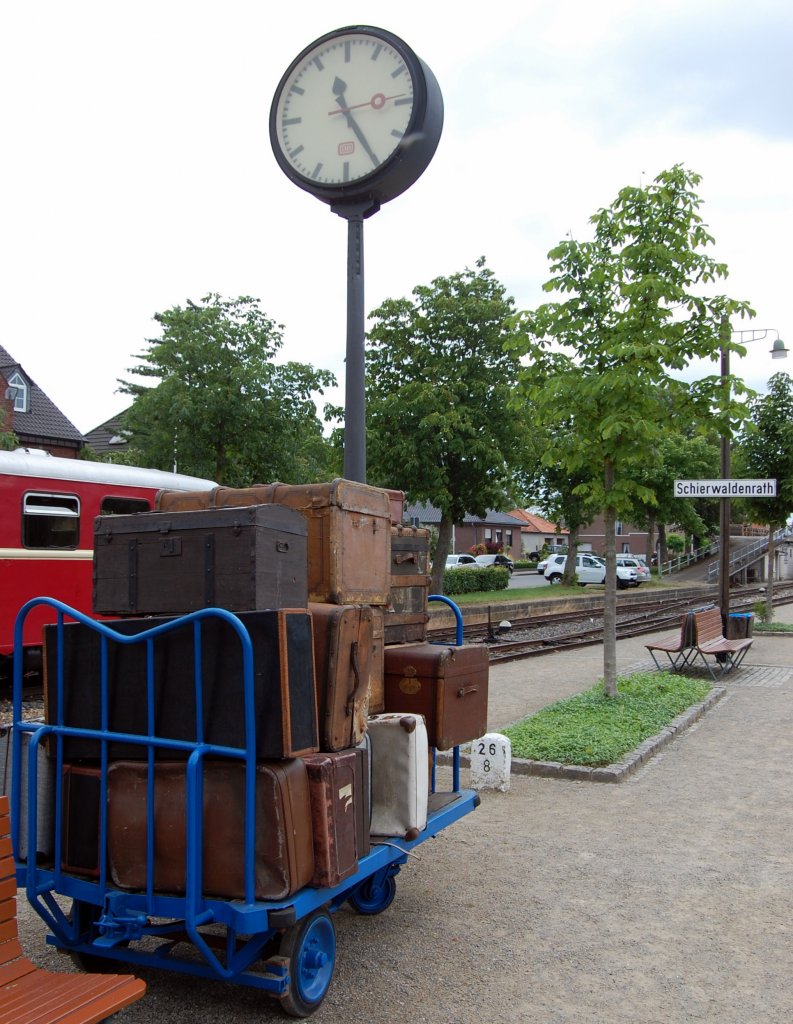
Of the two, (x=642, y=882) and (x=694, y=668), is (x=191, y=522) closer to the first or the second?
(x=642, y=882)

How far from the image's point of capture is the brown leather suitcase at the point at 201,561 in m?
3.46

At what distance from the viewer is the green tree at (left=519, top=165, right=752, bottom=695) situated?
32.3 ft

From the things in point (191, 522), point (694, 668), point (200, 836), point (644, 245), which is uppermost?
point (644, 245)

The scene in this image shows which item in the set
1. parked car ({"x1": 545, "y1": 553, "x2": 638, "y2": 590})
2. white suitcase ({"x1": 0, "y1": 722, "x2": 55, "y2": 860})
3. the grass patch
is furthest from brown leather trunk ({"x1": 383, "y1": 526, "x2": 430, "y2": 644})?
parked car ({"x1": 545, "y1": 553, "x2": 638, "y2": 590})

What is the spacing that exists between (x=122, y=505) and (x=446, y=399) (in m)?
A: 16.0

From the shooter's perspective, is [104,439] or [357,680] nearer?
[357,680]

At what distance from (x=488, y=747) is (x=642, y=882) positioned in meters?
2.10

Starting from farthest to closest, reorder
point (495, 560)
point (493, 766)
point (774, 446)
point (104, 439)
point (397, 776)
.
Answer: point (495, 560) < point (104, 439) < point (774, 446) < point (493, 766) < point (397, 776)

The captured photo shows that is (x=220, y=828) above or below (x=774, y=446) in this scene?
below

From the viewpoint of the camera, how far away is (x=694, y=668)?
14.5 m

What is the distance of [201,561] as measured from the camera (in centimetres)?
356

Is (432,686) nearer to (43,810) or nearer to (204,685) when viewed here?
(204,685)

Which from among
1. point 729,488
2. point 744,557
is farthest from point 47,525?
point 744,557

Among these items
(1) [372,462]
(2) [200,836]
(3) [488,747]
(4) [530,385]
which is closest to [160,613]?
(2) [200,836]
